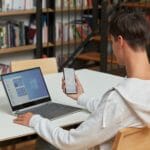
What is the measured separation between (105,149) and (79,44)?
348 centimetres

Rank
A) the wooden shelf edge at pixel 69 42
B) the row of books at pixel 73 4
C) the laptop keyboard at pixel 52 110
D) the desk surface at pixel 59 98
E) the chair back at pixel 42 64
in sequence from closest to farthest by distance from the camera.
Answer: the desk surface at pixel 59 98, the laptop keyboard at pixel 52 110, the chair back at pixel 42 64, the row of books at pixel 73 4, the wooden shelf edge at pixel 69 42

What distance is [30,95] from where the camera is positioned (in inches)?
88.7

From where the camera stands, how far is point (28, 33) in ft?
15.3

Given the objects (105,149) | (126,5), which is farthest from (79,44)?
(105,149)

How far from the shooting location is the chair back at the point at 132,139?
1.64m

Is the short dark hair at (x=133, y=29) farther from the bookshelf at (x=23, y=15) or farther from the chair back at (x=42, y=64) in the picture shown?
the bookshelf at (x=23, y=15)

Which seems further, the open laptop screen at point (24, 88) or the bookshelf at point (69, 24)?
the bookshelf at point (69, 24)

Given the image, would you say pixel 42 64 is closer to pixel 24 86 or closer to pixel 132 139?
pixel 24 86

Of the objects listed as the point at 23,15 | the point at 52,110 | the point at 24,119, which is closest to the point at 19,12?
the point at 23,15

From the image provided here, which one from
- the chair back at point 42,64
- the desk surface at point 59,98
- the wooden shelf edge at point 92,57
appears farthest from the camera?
the wooden shelf edge at point 92,57

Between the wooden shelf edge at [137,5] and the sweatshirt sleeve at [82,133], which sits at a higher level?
the wooden shelf edge at [137,5]

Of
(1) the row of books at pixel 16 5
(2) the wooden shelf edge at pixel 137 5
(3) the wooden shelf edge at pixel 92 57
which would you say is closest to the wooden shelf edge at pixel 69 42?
(3) the wooden shelf edge at pixel 92 57

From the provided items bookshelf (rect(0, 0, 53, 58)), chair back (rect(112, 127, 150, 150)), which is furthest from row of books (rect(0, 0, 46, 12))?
chair back (rect(112, 127, 150, 150))

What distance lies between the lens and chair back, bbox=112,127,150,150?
1.64 m
